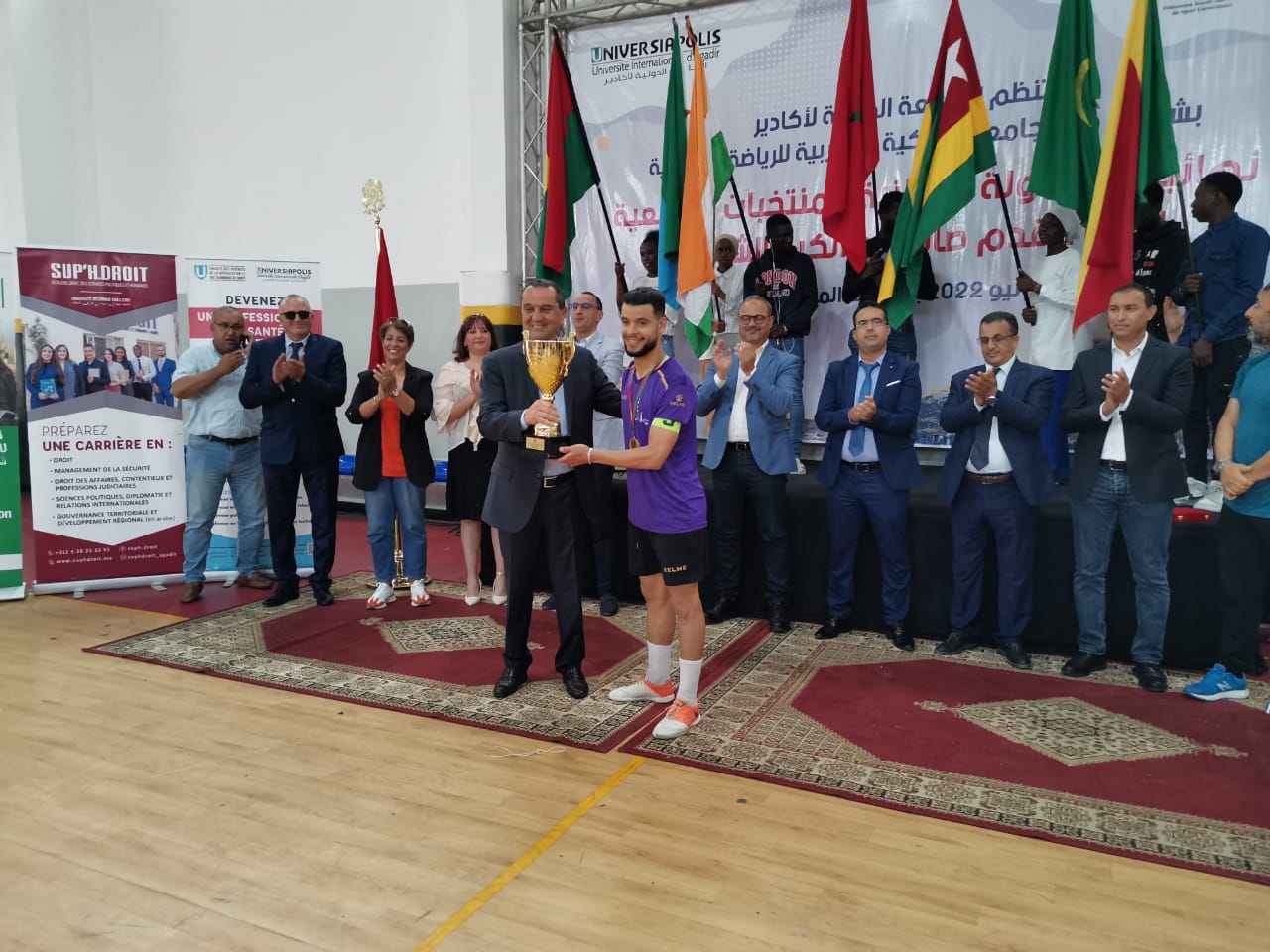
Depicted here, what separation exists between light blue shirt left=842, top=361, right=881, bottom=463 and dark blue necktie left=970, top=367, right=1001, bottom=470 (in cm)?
46

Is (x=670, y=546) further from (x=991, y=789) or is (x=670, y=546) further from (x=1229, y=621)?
(x=1229, y=621)

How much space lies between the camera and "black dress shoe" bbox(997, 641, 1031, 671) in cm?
398

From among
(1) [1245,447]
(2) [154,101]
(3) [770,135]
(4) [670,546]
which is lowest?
(4) [670,546]

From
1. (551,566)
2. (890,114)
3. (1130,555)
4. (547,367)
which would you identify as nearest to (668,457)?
(547,367)

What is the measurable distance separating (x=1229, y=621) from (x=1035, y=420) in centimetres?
112

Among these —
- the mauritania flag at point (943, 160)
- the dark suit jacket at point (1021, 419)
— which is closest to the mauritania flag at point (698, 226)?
the mauritania flag at point (943, 160)

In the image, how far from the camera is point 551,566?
3.57m

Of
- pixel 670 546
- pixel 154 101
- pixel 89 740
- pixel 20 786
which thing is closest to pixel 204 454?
pixel 89 740

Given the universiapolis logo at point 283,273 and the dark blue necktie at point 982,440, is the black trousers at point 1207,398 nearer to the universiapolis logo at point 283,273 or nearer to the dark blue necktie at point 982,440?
the dark blue necktie at point 982,440

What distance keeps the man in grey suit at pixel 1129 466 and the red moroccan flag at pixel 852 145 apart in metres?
1.70

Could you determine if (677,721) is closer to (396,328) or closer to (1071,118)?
(396,328)

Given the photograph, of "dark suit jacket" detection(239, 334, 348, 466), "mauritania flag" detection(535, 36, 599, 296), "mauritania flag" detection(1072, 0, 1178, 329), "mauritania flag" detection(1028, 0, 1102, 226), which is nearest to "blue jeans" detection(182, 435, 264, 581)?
"dark suit jacket" detection(239, 334, 348, 466)

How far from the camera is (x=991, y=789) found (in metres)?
2.77

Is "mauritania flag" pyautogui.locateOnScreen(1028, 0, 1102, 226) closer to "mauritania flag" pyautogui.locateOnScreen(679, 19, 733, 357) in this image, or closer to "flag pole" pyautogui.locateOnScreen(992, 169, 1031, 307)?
"flag pole" pyautogui.locateOnScreen(992, 169, 1031, 307)
